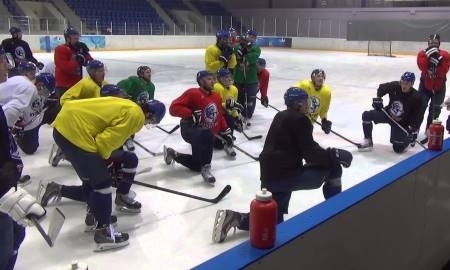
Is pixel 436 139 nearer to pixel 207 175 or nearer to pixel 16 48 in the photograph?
pixel 207 175

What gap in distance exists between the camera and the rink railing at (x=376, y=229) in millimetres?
1565

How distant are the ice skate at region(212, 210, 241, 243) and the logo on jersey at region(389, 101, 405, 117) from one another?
2.75 metres

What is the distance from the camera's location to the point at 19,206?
1729 mm

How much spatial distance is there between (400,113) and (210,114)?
2.03 meters

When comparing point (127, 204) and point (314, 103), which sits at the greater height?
point (314, 103)

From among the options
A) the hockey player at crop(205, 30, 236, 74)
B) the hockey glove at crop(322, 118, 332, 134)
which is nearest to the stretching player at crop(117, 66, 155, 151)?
the hockey player at crop(205, 30, 236, 74)

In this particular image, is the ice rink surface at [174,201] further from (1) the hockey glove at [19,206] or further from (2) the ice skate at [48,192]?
→ (1) the hockey glove at [19,206]

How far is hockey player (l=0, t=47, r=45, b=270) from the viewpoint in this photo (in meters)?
1.55

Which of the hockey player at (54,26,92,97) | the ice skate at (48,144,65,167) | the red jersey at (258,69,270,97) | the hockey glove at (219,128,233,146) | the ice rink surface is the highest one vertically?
the hockey player at (54,26,92,97)

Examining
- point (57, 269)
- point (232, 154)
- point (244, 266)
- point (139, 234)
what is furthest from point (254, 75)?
point (244, 266)

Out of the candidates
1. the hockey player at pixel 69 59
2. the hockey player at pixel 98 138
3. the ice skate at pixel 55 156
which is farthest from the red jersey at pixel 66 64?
the hockey player at pixel 98 138

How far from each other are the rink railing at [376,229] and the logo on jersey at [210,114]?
1.89 m

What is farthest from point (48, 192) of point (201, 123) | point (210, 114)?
point (210, 114)

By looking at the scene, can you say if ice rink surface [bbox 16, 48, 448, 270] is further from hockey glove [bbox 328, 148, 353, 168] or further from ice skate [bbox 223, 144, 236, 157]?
hockey glove [bbox 328, 148, 353, 168]
